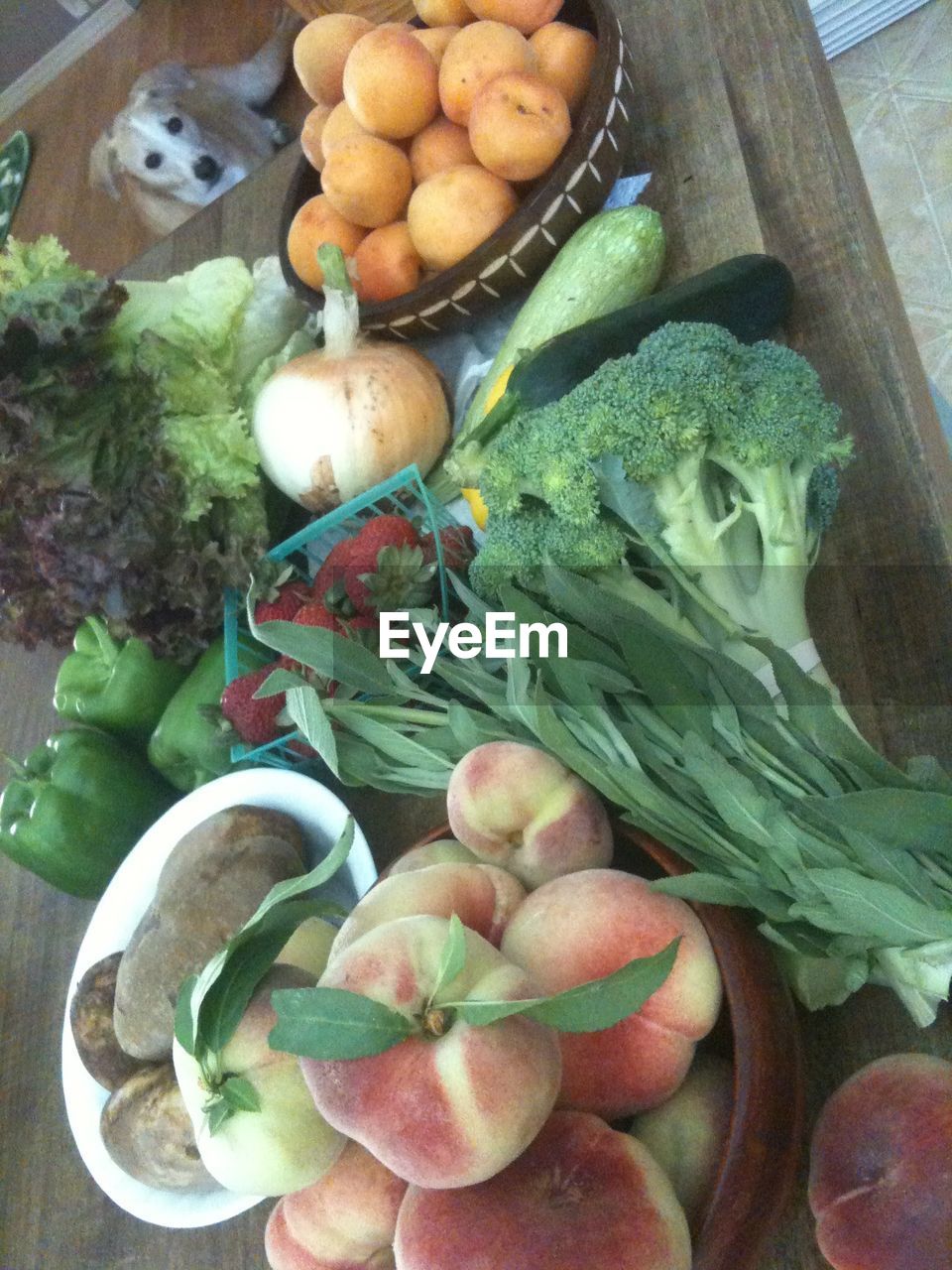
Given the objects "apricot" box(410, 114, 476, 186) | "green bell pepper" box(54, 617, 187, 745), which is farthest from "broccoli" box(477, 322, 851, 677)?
"green bell pepper" box(54, 617, 187, 745)

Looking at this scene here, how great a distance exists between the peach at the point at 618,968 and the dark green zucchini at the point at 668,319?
375 mm

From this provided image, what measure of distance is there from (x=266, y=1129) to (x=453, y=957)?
11 centimetres

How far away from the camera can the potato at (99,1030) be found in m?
0.59

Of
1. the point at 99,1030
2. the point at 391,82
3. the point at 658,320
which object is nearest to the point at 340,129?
the point at 391,82

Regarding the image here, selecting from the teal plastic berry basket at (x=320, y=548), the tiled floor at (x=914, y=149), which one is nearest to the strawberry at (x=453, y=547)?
the teal plastic berry basket at (x=320, y=548)

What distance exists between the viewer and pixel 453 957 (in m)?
0.29

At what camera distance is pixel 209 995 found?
0.35 meters

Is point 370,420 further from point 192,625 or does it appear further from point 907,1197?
point 907,1197

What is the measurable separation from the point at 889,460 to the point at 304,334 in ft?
1.82

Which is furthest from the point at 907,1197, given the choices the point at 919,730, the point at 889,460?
the point at 889,460

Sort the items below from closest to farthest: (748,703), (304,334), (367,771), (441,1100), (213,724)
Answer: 1. (441,1100)
2. (748,703)
3. (367,771)
4. (213,724)
5. (304,334)

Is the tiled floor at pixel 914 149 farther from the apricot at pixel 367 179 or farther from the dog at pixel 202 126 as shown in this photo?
the dog at pixel 202 126

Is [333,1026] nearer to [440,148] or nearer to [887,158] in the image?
[440,148]

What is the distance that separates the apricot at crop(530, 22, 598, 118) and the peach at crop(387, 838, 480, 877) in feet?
1.99
